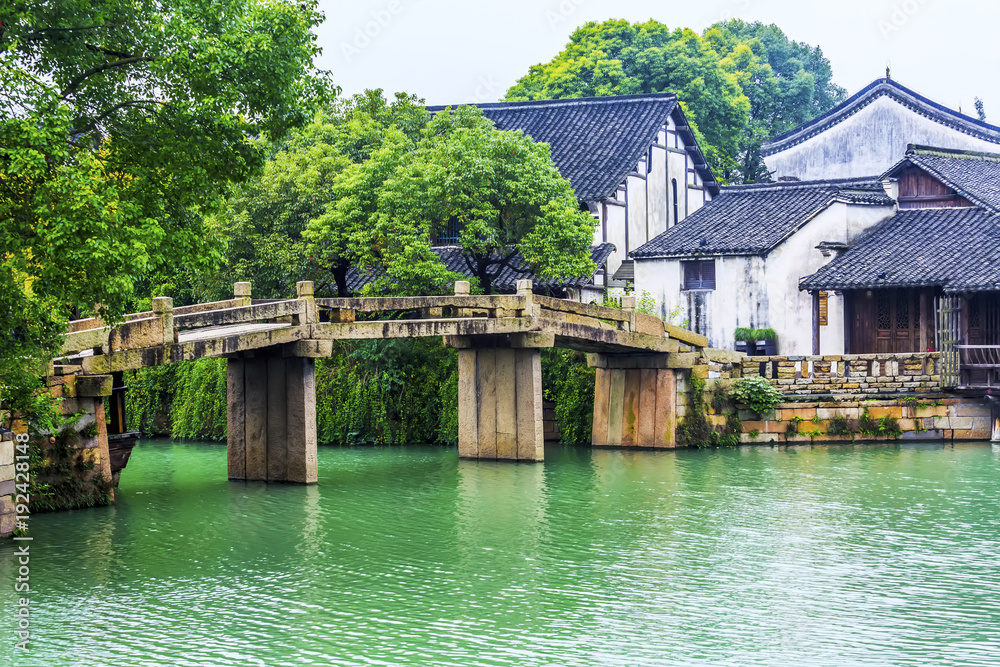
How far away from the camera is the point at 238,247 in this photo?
1294 inches

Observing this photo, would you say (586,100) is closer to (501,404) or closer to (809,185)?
(809,185)

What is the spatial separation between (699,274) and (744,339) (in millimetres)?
2231

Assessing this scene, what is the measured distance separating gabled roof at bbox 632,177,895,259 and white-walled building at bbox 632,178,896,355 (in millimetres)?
29

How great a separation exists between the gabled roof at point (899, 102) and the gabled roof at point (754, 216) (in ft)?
27.1

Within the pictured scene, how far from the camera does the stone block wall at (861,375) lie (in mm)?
29219

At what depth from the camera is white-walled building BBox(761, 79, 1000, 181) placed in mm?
44094

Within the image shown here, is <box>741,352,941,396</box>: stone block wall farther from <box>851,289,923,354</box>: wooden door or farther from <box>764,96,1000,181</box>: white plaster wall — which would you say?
<box>764,96,1000,181</box>: white plaster wall

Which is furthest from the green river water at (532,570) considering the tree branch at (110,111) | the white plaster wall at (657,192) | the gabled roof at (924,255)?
the white plaster wall at (657,192)

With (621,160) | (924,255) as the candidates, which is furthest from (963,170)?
(621,160)

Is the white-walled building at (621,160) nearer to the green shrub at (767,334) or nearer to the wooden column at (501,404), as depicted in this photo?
the green shrub at (767,334)

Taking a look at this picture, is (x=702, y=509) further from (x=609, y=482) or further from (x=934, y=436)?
(x=934, y=436)

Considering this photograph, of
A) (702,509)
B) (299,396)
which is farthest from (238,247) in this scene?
(702,509)

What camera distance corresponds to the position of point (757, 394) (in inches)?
1156

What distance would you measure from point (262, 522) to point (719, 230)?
63.9ft
